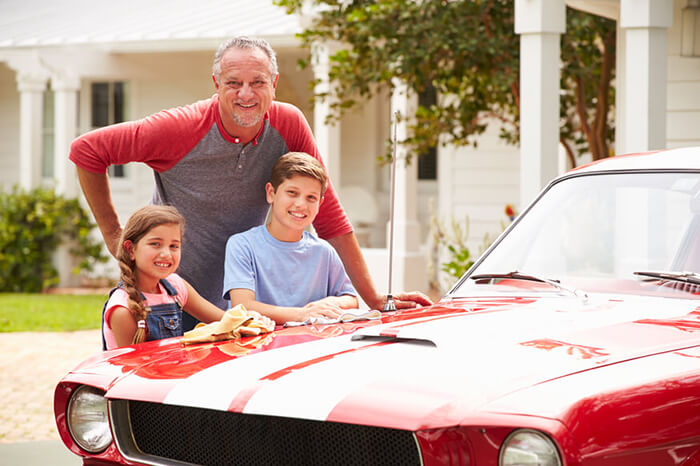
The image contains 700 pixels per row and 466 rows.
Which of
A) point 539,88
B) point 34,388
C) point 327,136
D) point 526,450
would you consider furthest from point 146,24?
point 526,450

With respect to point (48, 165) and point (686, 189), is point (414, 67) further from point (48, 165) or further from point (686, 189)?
point (48, 165)

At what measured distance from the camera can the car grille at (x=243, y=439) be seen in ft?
6.68

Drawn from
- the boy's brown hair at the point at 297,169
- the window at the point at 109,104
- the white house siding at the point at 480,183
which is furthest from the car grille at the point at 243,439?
the window at the point at 109,104

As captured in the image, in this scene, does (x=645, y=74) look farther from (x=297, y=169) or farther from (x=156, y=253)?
(x=156, y=253)

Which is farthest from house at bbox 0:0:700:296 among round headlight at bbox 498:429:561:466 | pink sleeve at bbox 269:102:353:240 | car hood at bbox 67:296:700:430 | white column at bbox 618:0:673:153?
round headlight at bbox 498:429:561:466

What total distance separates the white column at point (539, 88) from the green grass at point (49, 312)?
21.0 feet

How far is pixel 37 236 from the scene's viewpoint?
1537cm

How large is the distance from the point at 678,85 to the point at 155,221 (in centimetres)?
668

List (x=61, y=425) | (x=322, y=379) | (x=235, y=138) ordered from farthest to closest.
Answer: (x=235, y=138)
(x=61, y=425)
(x=322, y=379)

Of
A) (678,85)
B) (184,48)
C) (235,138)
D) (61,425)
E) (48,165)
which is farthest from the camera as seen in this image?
(48,165)

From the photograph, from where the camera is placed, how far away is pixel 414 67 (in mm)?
8953

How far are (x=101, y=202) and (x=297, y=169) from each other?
29.8 inches

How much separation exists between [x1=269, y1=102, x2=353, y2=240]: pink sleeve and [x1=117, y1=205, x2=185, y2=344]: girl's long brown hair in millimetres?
607

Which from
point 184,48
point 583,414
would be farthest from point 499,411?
point 184,48
